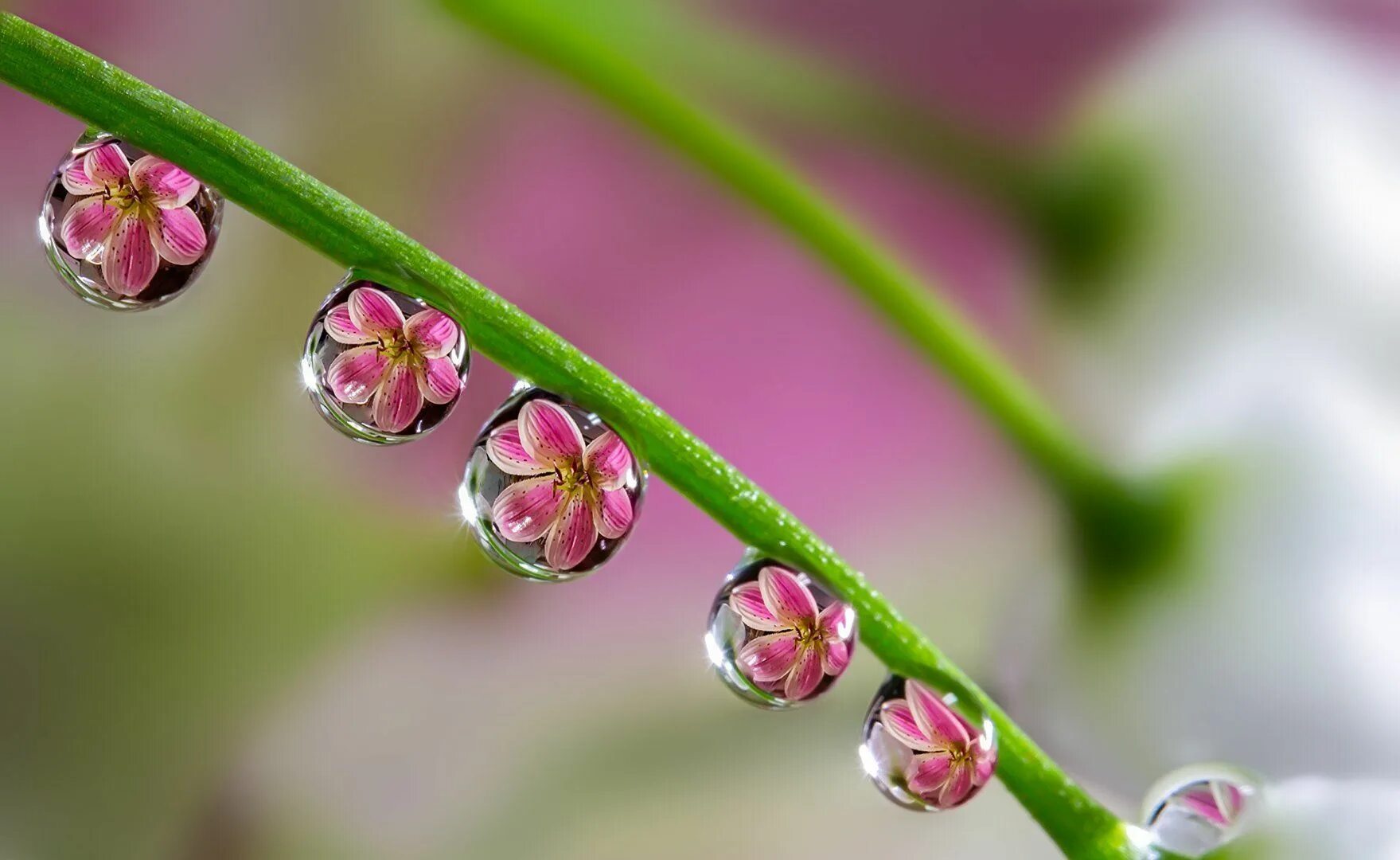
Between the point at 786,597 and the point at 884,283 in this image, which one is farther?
the point at 884,283

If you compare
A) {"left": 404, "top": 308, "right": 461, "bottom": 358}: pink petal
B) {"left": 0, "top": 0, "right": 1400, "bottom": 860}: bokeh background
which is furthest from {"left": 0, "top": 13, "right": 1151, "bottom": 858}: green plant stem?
{"left": 0, "top": 0, "right": 1400, "bottom": 860}: bokeh background

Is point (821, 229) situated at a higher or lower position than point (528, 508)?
higher

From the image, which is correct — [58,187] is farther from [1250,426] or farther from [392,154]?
[1250,426]

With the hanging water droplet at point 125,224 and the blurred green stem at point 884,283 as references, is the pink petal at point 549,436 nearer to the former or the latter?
the hanging water droplet at point 125,224

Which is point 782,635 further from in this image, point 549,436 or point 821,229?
point 821,229

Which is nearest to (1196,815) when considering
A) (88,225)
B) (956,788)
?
(956,788)

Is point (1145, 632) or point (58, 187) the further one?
point (1145, 632)

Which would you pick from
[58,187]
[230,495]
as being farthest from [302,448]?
[58,187]
